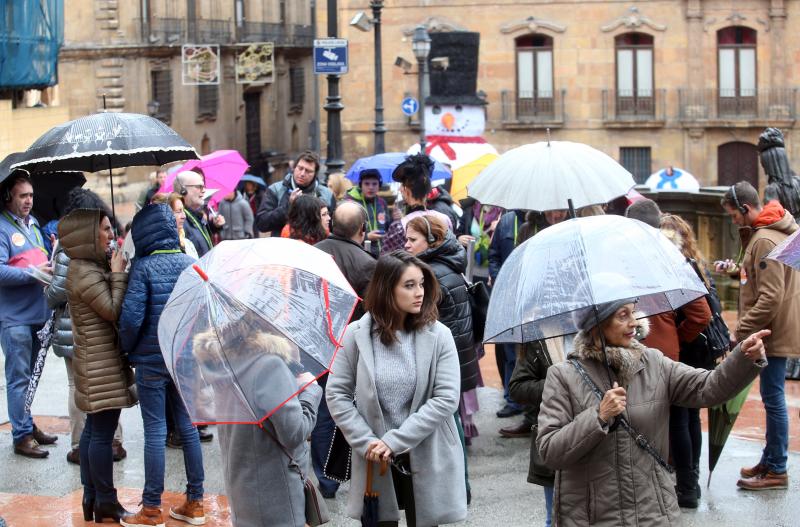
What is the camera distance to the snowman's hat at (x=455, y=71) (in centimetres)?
2319

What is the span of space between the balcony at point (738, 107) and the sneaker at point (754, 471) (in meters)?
30.0

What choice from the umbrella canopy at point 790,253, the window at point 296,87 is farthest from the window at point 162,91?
the umbrella canopy at point 790,253

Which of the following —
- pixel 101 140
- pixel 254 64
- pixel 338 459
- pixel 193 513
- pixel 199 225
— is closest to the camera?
pixel 338 459

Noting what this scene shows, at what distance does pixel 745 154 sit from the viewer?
122ft

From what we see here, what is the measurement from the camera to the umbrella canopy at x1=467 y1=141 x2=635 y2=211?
298 inches

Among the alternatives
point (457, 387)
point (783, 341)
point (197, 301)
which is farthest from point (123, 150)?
point (783, 341)

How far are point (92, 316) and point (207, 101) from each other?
3788cm

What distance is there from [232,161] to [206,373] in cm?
804

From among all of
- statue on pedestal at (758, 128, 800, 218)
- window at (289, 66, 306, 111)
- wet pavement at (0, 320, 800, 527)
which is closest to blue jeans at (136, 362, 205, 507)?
wet pavement at (0, 320, 800, 527)

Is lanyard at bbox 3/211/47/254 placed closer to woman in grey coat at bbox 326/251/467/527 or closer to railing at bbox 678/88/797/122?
woman in grey coat at bbox 326/251/467/527

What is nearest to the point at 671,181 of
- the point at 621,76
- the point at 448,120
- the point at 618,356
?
the point at 448,120

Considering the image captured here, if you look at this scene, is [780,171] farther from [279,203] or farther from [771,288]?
[279,203]

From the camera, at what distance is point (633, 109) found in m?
37.3

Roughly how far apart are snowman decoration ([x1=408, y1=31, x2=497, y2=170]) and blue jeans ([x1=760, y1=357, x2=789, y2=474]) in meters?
7.23
